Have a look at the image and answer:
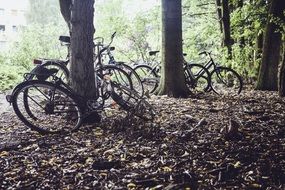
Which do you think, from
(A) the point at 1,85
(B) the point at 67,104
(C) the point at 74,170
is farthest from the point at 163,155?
(A) the point at 1,85

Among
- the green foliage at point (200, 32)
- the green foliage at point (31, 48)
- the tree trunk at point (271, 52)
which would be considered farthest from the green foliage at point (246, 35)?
the green foliage at point (31, 48)

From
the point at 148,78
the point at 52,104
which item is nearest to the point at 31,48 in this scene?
the point at 148,78

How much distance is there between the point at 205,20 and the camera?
15.0 meters

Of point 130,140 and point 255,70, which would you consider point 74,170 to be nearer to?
point 130,140

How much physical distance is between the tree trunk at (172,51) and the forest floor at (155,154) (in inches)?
89.5

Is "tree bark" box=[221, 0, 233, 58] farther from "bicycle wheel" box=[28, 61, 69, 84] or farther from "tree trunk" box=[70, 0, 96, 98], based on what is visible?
"tree trunk" box=[70, 0, 96, 98]

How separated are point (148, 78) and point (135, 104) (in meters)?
3.36

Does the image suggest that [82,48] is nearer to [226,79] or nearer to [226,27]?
[226,79]

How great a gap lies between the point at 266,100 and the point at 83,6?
4393 millimetres

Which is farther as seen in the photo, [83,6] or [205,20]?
[205,20]

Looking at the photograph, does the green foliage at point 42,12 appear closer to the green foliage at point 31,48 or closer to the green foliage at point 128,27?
the green foliage at point 31,48

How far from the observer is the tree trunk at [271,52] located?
27.9 feet

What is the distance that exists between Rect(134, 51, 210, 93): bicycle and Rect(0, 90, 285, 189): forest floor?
300 cm

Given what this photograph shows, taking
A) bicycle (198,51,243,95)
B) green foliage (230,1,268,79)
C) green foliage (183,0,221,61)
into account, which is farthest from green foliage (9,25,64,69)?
bicycle (198,51,243,95)
